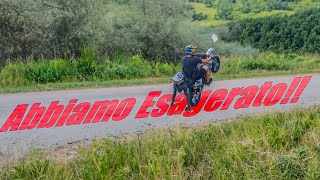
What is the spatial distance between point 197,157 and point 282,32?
3995cm

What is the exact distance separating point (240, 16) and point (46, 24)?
43.0 metres

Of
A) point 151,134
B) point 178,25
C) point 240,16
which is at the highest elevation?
point 151,134

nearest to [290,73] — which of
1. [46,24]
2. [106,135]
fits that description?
[46,24]

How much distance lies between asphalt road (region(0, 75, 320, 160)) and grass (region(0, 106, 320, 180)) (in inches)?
29.6

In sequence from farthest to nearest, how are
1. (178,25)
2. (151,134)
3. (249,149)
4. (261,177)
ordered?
(178,25)
(151,134)
(249,149)
(261,177)

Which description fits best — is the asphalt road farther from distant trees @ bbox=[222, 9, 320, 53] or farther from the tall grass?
distant trees @ bbox=[222, 9, 320, 53]

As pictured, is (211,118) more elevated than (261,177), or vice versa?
(261,177)

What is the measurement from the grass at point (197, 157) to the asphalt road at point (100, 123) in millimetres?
753

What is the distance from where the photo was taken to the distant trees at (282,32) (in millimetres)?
41562

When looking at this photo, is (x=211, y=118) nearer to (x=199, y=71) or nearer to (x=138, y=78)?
(x=199, y=71)

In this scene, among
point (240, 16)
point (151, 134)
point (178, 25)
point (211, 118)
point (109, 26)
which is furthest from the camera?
point (240, 16)

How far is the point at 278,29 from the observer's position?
44531mm

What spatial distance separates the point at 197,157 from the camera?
6.42 metres

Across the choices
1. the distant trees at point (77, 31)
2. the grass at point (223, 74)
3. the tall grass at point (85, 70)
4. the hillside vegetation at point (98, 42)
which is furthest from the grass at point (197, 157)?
the distant trees at point (77, 31)
